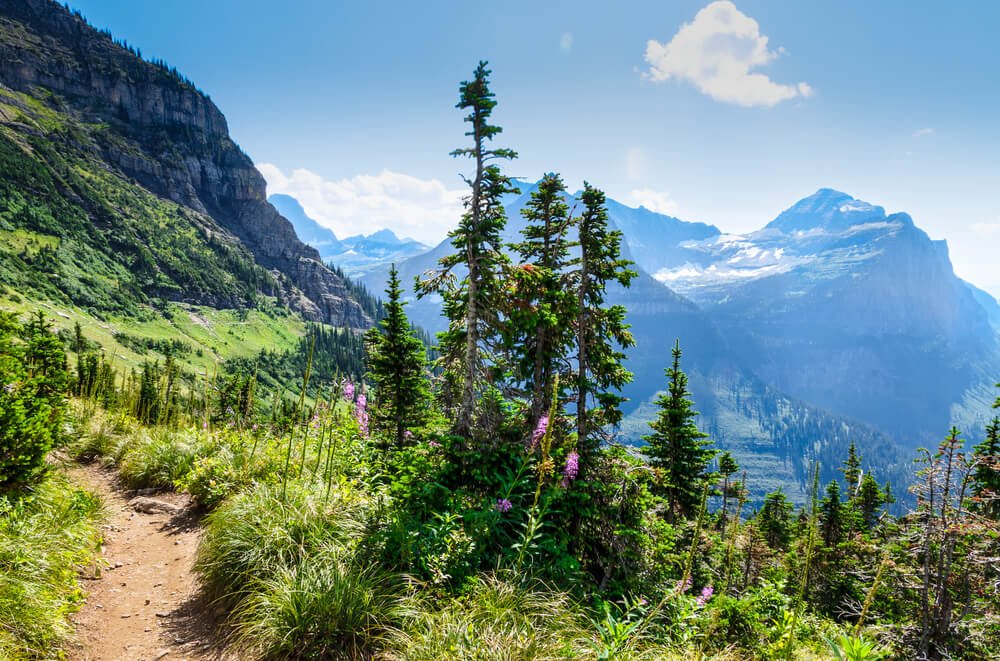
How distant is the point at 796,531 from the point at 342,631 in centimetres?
4911

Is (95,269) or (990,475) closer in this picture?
(990,475)

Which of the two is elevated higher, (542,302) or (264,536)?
(542,302)

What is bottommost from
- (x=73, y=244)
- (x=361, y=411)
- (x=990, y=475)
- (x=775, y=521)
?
(x=775, y=521)

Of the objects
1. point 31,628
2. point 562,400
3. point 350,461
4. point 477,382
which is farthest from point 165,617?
point 562,400

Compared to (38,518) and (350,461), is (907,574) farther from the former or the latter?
(38,518)

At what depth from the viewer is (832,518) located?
31.8 m

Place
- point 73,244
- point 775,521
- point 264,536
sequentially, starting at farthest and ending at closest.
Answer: point 73,244 → point 775,521 → point 264,536

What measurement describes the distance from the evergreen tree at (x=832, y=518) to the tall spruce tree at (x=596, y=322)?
1113 inches

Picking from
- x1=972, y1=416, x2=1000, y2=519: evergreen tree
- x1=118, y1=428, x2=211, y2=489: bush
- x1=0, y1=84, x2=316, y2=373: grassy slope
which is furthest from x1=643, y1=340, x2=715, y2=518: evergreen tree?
x1=0, y1=84, x2=316, y2=373: grassy slope

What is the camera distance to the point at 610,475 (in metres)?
10.0

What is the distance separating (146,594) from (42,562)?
4.14 ft

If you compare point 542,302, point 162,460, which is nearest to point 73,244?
point 162,460

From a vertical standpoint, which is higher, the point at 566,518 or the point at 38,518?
the point at 38,518

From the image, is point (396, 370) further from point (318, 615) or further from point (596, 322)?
point (318, 615)
